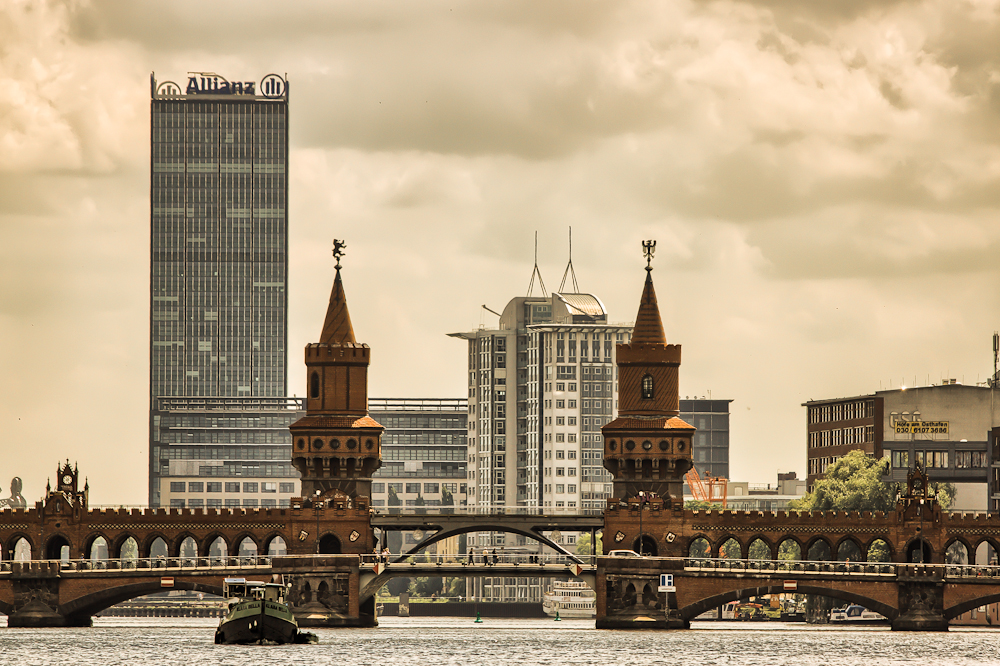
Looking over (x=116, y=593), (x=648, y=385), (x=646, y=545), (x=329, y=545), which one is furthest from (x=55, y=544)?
(x=648, y=385)

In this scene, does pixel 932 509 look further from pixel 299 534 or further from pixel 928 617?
pixel 299 534

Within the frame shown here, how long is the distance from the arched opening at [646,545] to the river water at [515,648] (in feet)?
21.1

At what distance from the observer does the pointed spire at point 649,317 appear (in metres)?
174

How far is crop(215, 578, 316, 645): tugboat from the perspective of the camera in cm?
14438

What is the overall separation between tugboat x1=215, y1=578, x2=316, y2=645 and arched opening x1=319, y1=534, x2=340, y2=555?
19.1 meters

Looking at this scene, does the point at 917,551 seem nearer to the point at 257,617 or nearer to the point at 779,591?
the point at 779,591

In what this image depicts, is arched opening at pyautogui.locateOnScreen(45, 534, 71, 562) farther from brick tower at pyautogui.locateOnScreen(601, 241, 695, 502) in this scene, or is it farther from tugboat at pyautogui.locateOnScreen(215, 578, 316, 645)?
brick tower at pyautogui.locateOnScreen(601, 241, 695, 502)

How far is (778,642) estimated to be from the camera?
6403 inches

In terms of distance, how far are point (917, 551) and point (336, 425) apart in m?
45.2

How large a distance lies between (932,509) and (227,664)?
6117 centimetres

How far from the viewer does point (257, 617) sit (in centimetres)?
14500

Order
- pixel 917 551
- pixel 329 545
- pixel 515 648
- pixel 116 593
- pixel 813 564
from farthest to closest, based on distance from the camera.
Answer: pixel 329 545, pixel 917 551, pixel 813 564, pixel 116 593, pixel 515 648

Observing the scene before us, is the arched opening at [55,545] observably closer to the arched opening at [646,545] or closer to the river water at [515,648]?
the river water at [515,648]

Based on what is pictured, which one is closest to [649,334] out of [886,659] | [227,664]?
[886,659]
